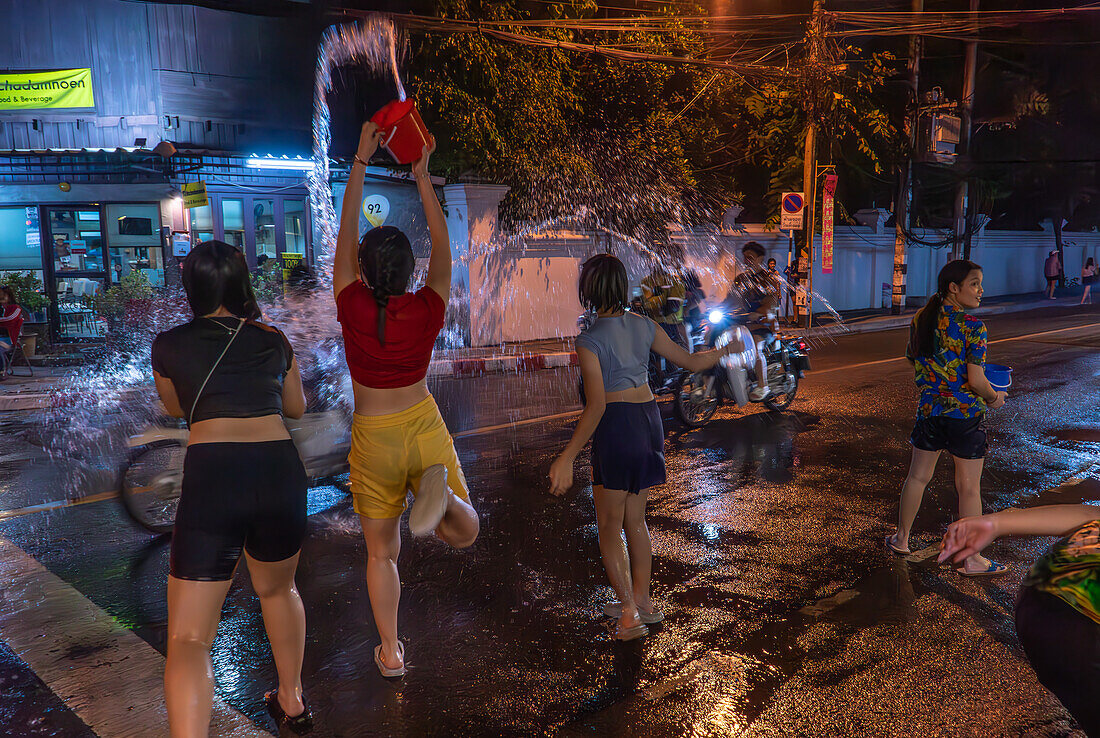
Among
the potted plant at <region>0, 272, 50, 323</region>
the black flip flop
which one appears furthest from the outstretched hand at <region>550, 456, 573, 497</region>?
the potted plant at <region>0, 272, 50, 323</region>

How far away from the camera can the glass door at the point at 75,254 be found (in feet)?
53.6

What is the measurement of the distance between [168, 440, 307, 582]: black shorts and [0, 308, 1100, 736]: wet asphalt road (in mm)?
928

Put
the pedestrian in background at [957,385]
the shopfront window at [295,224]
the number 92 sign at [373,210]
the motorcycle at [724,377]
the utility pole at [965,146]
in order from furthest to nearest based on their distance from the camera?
the utility pole at [965,146] → the shopfront window at [295,224] → the number 92 sign at [373,210] → the motorcycle at [724,377] → the pedestrian in background at [957,385]

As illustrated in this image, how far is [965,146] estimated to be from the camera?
24.7 m

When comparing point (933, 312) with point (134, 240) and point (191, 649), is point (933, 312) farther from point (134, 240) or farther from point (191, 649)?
point (134, 240)

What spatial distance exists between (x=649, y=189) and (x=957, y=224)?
38.7 feet

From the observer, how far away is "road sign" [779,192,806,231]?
17.6 metres

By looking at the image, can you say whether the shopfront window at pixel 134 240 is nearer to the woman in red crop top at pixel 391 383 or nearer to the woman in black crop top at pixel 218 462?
the woman in red crop top at pixel 391 383

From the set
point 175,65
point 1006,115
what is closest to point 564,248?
point 175,65

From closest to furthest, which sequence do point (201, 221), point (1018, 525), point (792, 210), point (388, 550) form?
point (1018, 525) < point (388, 550) < point (201, 221) < point (792, 210)

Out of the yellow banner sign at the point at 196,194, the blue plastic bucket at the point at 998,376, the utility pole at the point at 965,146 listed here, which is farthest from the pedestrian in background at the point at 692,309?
the utility pole at the point at 965,146

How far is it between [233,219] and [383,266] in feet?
52.2

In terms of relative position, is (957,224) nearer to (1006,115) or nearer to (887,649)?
(1006,115)

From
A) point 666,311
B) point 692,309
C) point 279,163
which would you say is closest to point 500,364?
point 692,309
